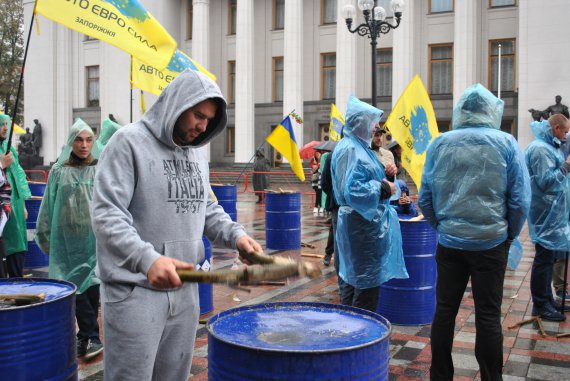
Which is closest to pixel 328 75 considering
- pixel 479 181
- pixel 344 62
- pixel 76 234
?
pixel 344 62

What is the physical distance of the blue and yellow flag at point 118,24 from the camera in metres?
4.77

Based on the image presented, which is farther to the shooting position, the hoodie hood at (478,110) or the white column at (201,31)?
the white column at (201,31)

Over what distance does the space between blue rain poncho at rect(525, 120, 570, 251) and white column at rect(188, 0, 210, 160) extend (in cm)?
2951

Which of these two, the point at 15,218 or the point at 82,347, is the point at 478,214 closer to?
the point at 82,347

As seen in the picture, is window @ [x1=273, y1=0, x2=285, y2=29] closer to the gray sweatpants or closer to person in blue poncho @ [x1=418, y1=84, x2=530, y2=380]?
person in blue poncho @ [x1=418, y1=84, x2=530, y2=380]

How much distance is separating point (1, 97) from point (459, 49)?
34.7 metres

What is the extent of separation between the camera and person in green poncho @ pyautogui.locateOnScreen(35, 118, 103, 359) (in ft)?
15.0

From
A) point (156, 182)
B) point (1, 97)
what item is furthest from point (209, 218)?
point (1, 97)

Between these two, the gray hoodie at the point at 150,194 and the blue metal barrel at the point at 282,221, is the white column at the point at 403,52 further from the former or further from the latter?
the gray hoodie at the point at 150,194

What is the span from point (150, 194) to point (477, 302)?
2.25 metres

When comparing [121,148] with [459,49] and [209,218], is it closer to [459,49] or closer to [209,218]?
[209,218]

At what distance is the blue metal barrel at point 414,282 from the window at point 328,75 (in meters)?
27.3

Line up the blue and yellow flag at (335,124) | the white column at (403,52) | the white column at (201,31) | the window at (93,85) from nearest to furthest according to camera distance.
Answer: the blue and yellow flag at (335,124) < the white column at (403,52) < the white column at (201,31) < the window at (93,85)

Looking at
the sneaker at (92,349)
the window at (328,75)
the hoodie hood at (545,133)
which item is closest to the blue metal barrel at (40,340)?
the sneaker at (92,349)
